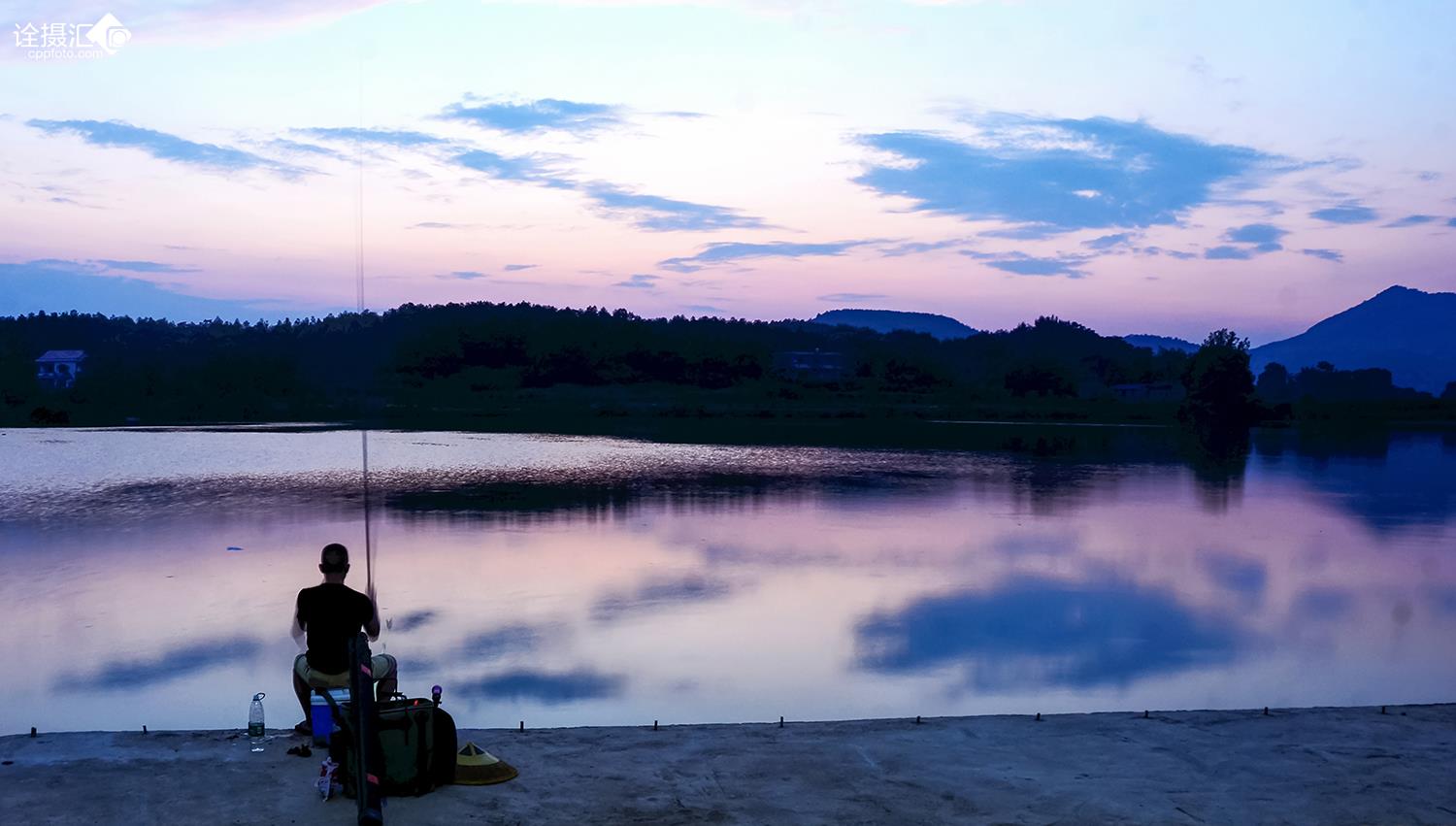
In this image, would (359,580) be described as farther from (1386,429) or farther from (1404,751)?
(1386,429)

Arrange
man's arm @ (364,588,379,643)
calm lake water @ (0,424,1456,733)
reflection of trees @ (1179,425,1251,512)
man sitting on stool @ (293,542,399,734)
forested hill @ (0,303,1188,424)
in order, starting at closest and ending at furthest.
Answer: man's arm @ (364,588,379,643), man sitting on stool @ (293,542,399,734), calm lake water @ (0,424,1456,733), reflection of trees @ (1179,425,1251,512), forested hill @ (0,303,1188,424)

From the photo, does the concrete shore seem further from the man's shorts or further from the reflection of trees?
the reflection of trees

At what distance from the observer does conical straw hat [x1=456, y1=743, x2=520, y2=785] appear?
6895 millimetres

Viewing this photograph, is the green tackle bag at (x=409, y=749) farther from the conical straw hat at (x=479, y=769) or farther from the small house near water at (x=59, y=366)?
the small house near water at (x=59, y=366)

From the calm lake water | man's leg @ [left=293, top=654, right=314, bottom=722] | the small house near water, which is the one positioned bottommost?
the calm lake water

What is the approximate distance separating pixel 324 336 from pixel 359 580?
11026cm

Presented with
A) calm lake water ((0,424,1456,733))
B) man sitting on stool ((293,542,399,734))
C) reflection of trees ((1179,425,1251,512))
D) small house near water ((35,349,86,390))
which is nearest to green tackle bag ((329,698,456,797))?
man sitting on stool ((293,542,399,734))

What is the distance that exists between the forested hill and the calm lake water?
48905 millimetres

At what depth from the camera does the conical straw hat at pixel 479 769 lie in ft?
22.6

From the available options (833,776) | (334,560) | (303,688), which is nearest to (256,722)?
(303,688)

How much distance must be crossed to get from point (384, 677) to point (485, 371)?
103150 mm

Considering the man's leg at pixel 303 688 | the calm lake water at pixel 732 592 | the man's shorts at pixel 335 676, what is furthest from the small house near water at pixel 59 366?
the man's shorts at pixel 335 676

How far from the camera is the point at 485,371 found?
108625 millimetres

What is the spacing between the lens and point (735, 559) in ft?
60.7
